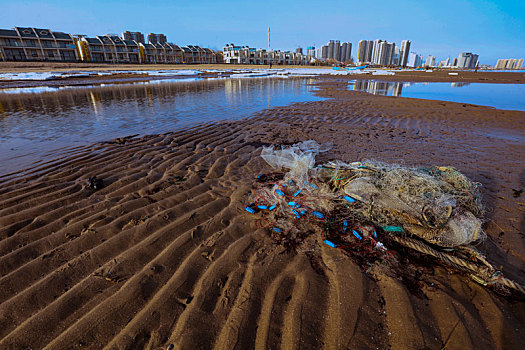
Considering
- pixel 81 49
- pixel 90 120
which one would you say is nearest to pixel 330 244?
pixel 90 120

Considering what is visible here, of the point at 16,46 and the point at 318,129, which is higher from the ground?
the point at 16,46

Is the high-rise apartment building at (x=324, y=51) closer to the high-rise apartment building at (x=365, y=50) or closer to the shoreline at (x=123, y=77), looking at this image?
the high-rise apartment building at (x=365, y=50)

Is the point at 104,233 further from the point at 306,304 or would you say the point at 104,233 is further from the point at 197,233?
the point at 306,304

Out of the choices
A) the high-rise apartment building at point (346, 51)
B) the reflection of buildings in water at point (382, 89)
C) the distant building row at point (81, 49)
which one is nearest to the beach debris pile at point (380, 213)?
the reflection of buildings in water at point (382, 89)

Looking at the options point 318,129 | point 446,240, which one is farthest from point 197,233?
point 318,129

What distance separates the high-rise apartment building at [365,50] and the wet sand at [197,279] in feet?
564

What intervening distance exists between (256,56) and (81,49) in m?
66.5

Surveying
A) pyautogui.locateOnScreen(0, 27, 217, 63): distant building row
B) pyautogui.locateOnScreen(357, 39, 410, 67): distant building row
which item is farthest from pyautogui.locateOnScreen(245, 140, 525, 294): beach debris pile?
pyautogui.locateOnScreen(357, 39, 410, 67): distant building row

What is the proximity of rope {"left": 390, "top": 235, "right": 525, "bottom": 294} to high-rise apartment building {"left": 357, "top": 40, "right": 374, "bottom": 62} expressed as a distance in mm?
174682

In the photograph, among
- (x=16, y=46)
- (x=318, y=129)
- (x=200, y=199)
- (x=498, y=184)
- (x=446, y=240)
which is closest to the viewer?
(x=446, y=240)

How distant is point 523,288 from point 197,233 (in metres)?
3.35

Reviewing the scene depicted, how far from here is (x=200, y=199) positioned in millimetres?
3695

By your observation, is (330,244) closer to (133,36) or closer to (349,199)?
(349,199)

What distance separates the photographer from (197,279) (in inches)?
91.1
